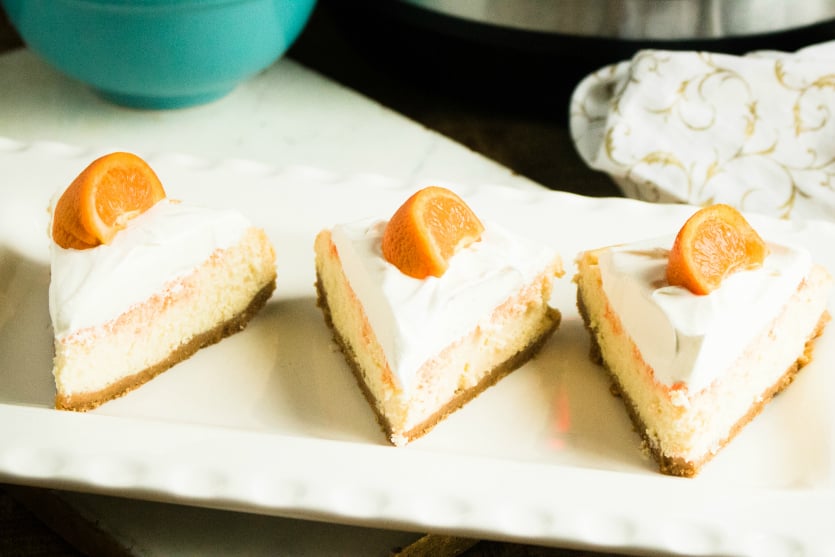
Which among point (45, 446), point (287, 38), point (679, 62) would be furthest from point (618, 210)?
point (45, 446)

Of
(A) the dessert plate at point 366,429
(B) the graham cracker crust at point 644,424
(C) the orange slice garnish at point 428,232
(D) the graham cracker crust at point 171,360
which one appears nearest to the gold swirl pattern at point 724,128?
(A) the dessert plate at point 366,429

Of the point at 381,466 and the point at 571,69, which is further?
the point at 571,69

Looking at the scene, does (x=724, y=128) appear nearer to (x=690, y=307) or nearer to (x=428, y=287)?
(x=690, y=307)

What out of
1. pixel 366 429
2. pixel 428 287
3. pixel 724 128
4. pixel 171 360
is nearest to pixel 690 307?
pixel 428 287

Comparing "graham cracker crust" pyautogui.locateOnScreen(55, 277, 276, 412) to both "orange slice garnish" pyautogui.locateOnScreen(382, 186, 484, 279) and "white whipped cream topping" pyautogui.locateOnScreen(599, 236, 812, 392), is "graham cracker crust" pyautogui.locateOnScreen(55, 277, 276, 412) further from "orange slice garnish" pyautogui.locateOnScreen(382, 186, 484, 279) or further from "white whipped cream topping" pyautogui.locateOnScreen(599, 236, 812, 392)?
"white whipped cream topping" pyautogui.locateOnScreen(599, 236, 812, 392)

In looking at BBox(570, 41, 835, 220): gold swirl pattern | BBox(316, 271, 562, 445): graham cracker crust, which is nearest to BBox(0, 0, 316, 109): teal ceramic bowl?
BBox(316, 271, 562, 445): graham cracker crust

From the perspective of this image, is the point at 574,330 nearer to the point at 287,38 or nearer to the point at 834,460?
the point at 834,460
